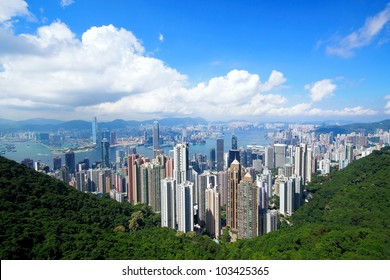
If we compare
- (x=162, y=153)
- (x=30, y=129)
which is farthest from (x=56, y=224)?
(x=162, y=153)

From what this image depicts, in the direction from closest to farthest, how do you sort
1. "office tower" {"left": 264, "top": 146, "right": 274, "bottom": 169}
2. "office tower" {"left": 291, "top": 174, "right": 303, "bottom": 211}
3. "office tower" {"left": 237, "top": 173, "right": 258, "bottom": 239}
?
"office tower" {"left": 237, "top": 173, "right": 258, "bottom": 239}
"office tower" {"left": 291, "top": 174, "right": 303, "bottom": 211}
"office tower" {"left": 264, "top": 146, "right": 274, "bottom": 169}

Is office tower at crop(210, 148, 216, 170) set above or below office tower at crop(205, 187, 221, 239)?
above

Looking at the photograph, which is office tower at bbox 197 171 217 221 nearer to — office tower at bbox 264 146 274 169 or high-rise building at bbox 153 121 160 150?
high-rise building at bbox 153 121 160 150

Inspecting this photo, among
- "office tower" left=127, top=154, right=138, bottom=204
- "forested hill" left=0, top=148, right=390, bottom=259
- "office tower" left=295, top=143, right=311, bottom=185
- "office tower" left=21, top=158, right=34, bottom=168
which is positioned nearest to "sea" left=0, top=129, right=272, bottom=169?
"office tower" left=21, top=158, right=34, bottom=168

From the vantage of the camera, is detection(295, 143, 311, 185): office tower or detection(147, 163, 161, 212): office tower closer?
detection(147, 163, 161, 212): office tower

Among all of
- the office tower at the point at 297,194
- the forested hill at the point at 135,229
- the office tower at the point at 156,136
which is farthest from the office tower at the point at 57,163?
the office tower at the point at 297,194

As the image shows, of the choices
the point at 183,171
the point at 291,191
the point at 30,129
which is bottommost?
the point at 291,191

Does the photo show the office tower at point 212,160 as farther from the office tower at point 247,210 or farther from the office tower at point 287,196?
the office tower at point 247,210

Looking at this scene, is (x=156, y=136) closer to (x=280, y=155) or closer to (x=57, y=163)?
(x=57, y=163)
